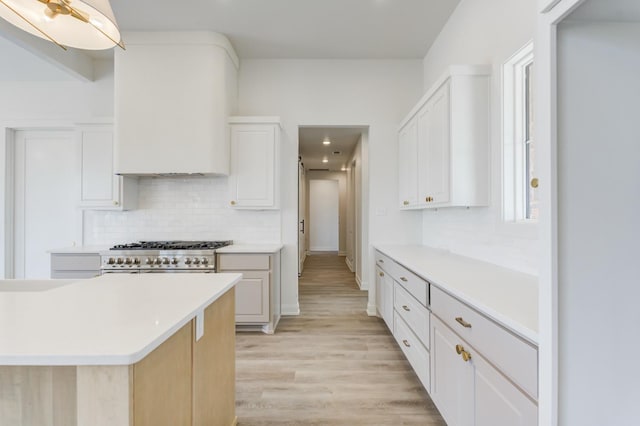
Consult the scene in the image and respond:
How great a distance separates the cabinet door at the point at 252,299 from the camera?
10.5 feet

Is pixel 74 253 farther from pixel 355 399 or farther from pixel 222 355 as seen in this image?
pixel 355 399

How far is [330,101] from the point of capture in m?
3.87

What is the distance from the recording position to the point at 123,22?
3141mm

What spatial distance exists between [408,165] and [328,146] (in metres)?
3.12

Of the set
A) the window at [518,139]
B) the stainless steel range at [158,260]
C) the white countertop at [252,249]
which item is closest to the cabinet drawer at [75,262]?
the stainless steel range at [158,260]

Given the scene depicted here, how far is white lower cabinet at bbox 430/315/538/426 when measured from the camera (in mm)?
1098

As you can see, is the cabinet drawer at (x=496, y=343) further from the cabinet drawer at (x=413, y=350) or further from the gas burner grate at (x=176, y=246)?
the gas burner grate at (x=176, y=246)

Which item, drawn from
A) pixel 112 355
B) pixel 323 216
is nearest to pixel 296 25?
pixel 112 355

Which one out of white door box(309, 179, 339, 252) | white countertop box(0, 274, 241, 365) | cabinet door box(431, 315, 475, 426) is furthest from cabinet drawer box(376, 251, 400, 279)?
white door box(309, 179, 339, 252)

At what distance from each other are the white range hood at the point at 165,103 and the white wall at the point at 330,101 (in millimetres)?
659

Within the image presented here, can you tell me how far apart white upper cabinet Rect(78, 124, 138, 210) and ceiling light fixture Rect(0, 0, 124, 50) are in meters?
2.10

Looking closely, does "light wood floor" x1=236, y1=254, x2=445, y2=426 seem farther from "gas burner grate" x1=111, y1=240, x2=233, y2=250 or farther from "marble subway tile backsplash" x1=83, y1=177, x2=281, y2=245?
"marble subway tile backsplash" x1=83, y1=177, x2=281, y2=245

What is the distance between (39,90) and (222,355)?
169 inches

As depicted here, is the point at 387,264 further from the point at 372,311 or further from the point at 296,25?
the point at 296,25
